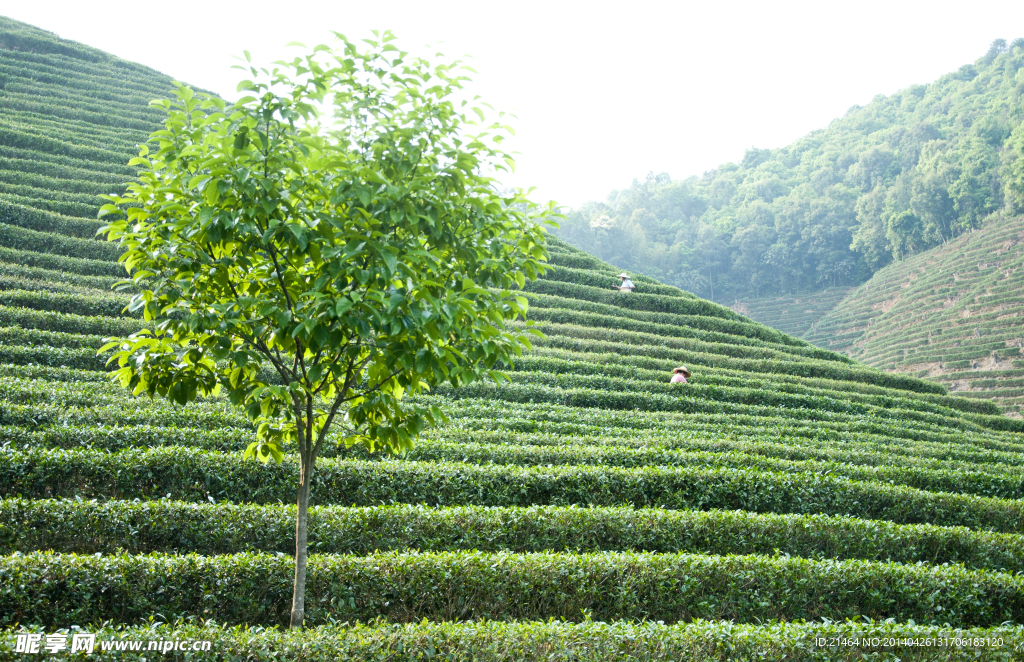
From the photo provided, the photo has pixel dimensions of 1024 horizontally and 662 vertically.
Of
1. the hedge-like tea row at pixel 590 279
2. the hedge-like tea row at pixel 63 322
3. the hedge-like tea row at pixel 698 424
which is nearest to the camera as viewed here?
the hedge-like tea row at pixel 698 424

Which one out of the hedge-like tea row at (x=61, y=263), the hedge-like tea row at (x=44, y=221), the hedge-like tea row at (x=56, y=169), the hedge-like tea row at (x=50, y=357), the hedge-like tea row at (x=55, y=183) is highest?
the hedge-like tea row at (x=56, y=169)

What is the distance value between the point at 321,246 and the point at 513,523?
4867 millimetres

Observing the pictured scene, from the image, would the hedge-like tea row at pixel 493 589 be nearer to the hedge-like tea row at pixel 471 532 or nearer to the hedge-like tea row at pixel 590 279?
the hedge-like tea row at pixel 471 532

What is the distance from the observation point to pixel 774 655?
196 inches

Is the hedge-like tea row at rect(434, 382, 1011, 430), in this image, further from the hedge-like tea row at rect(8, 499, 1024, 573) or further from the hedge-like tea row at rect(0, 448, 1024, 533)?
the hedge-like tea row at rect(8, 499, 1024, 573)

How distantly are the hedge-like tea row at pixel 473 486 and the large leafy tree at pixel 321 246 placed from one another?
4.37 m

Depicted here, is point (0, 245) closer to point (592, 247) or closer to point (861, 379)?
point (861, 379)

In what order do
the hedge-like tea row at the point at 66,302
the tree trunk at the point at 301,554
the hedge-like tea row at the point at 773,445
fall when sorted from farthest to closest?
the hedge-like tea row at the point at 66,302 → the hedge-like tea row at the point at 773,445 → the tree trunk at the point at 301,554

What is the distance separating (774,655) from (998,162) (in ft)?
265

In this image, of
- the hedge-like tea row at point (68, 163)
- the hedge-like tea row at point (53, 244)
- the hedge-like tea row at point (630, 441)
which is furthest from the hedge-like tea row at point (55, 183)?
the hedge-like tea row at point (630, 441)

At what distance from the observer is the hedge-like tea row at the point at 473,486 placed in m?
8.06

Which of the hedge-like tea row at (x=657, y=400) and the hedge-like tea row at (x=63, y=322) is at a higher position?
the hedge-like tea row at (x=63, y=322)

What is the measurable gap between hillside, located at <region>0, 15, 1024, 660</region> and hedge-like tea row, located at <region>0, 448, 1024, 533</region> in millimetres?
34

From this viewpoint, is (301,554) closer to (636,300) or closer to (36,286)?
(36,286)
